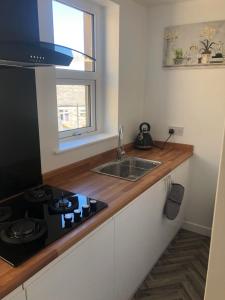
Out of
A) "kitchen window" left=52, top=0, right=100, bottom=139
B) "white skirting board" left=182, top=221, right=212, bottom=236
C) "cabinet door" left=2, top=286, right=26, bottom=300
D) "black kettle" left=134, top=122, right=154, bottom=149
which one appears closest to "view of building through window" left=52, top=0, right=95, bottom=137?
"kitchen window" left=52, top=0, right=100, bottom=139

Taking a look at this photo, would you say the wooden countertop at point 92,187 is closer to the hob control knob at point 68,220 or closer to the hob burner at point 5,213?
the hob control knob at point 68,220

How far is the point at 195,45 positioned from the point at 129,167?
4.21 feet

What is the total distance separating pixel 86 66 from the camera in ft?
7.18

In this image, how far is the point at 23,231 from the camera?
1.05 meters

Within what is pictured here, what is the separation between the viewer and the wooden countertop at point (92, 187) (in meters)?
0.89

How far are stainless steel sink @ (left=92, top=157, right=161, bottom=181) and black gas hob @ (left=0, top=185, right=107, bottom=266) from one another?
0.66 metres

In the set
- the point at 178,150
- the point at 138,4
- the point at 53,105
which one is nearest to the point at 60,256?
the point at 53,105

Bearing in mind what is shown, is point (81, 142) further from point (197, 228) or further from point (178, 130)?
point (197, 228)

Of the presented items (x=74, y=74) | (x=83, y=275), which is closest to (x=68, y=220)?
(x=83, y=275)

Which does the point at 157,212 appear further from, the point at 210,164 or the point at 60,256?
the point at 60,256

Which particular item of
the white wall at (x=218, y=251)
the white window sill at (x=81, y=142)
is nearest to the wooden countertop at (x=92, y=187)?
the white window sill at (x=81, y=142)

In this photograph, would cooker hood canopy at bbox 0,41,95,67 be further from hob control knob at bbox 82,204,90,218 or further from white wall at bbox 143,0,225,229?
white wall at bbox 143,0,225,229

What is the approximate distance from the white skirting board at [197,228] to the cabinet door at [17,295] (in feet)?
7.04

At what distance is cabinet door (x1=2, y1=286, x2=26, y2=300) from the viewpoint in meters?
0.85
